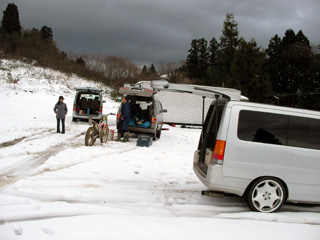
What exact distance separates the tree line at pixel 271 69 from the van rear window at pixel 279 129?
92.2ft

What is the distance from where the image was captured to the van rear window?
14.5 feet

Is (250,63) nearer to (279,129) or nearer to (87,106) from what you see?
(87,106)

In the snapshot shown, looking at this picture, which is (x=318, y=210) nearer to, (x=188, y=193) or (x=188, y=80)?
(x=188, y=193)

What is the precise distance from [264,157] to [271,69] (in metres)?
41.2

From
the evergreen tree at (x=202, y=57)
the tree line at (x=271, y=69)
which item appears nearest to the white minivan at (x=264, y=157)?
the tree line at (x=271, y=69)

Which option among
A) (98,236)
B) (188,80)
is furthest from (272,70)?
(98,236)

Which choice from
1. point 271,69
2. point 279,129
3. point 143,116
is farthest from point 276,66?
point 279,129

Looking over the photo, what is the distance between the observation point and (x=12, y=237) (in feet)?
10.0

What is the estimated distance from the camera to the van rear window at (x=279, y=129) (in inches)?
174

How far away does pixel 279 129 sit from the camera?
4.50 meters

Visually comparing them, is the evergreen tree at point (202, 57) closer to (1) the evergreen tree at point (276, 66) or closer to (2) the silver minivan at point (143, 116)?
(1) the evergreen tree at point (276, 66)

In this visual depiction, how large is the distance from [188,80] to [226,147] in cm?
5284

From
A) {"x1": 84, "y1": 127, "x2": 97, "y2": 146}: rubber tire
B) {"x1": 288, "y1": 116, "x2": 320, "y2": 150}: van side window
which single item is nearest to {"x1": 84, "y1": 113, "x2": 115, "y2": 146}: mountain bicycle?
{"x1": 84, "y1": 127, "x2": 97, "y2": 146}: rubber tire

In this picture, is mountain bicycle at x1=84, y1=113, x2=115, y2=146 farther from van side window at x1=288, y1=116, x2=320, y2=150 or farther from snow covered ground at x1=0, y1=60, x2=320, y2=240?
van side window at x1=288, y1=116, x2=320, y2=150
